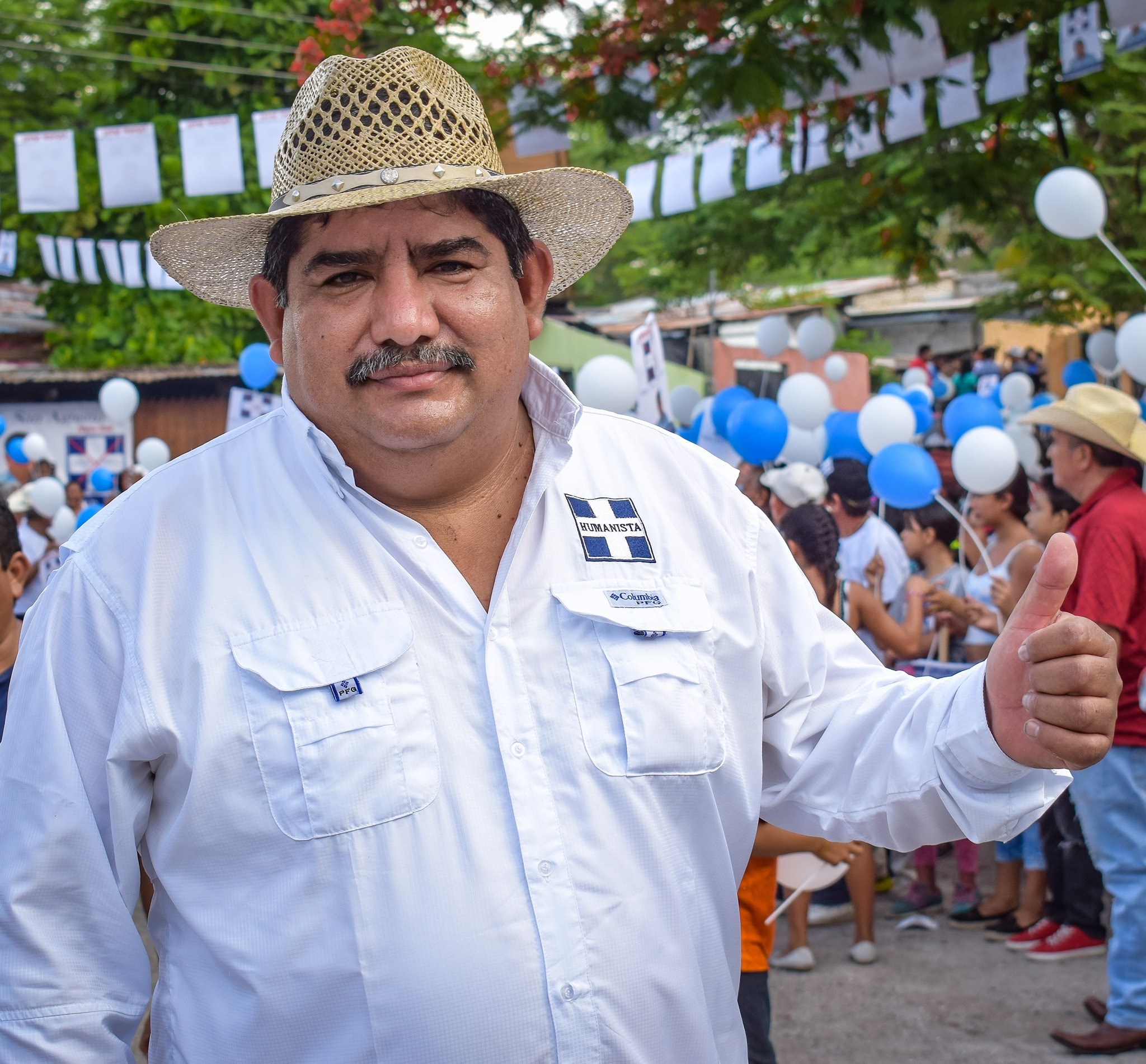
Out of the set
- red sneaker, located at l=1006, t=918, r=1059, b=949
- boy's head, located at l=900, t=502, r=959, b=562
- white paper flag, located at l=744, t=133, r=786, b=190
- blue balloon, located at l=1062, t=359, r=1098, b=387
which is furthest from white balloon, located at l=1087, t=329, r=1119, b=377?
red sneaker, located at l=1006, t=918, r=1059, b=949

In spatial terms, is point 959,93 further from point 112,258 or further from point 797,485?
point 112,258

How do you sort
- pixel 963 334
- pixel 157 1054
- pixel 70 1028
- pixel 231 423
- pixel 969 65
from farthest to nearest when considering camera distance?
1. pixel 963 334
2. pixel 231 423
3. pixel 969 65
4. pixel 157 1054
5. pixel 70 1028

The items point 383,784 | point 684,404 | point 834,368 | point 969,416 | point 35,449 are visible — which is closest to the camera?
point 383,784

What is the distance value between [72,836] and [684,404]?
8.08 metres

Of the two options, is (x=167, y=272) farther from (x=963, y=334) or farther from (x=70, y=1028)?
(x=963, y=334)

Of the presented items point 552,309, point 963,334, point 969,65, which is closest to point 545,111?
point 969,65

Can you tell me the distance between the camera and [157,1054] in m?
1.77

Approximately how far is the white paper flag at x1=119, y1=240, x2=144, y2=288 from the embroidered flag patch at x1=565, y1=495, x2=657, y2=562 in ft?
38.4

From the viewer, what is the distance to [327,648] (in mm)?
1747

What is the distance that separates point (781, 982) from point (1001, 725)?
3618 millimetres

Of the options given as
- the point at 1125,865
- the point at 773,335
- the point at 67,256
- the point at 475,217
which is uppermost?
the point at 67,256

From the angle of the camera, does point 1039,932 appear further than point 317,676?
Yes

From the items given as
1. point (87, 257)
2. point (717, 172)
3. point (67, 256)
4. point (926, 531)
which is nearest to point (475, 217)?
point (926, 531)

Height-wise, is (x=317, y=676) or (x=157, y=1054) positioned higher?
(x=317, y=676)
